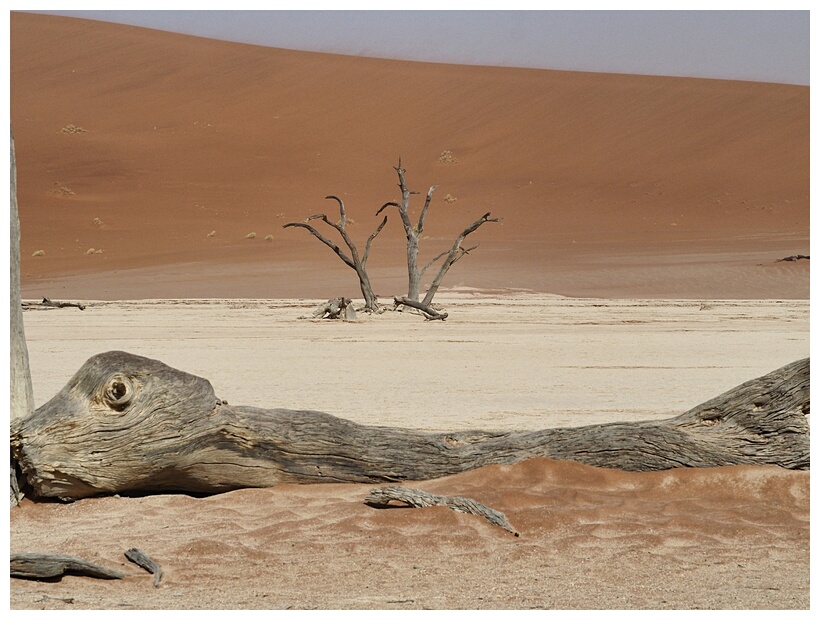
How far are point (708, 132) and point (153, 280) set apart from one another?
39.6m

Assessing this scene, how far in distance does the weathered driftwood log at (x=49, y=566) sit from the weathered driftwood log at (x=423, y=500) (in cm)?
161

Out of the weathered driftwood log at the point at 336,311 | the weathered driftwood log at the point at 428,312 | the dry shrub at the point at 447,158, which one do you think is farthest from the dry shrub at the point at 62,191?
the weathered driftwood log at the point at 428,312

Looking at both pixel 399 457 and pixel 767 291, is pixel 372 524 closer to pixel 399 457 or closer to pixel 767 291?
pixel 399 457

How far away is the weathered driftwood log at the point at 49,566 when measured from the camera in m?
4.91

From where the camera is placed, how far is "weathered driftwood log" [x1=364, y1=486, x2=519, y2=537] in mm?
5906

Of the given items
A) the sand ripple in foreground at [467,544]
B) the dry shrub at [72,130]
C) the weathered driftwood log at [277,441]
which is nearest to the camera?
the sand ripple in foreground at [467,544]

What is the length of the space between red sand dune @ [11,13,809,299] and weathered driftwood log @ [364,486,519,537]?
2332 cm

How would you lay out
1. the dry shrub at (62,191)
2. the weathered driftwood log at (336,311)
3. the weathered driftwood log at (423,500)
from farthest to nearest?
1. the dry shrub at (62,191)
2. the weathered driftwood log at (336,311)
3. the weathered driftwood log at (423,500)

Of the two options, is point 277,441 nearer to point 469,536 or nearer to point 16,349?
point 469,536

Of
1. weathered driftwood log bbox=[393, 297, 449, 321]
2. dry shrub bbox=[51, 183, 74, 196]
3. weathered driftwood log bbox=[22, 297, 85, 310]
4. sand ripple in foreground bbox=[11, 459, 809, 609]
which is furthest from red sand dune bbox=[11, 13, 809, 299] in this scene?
sand ripple in foreground bbox=[11, 459, 809, 609]

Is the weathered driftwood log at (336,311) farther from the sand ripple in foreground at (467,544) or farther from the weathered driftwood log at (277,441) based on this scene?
the sand ripple in foreground at (467,544)

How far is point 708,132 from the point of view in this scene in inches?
2447

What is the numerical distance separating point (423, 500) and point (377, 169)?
52.9m

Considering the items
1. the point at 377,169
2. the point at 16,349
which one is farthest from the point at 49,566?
the point at 377,169
